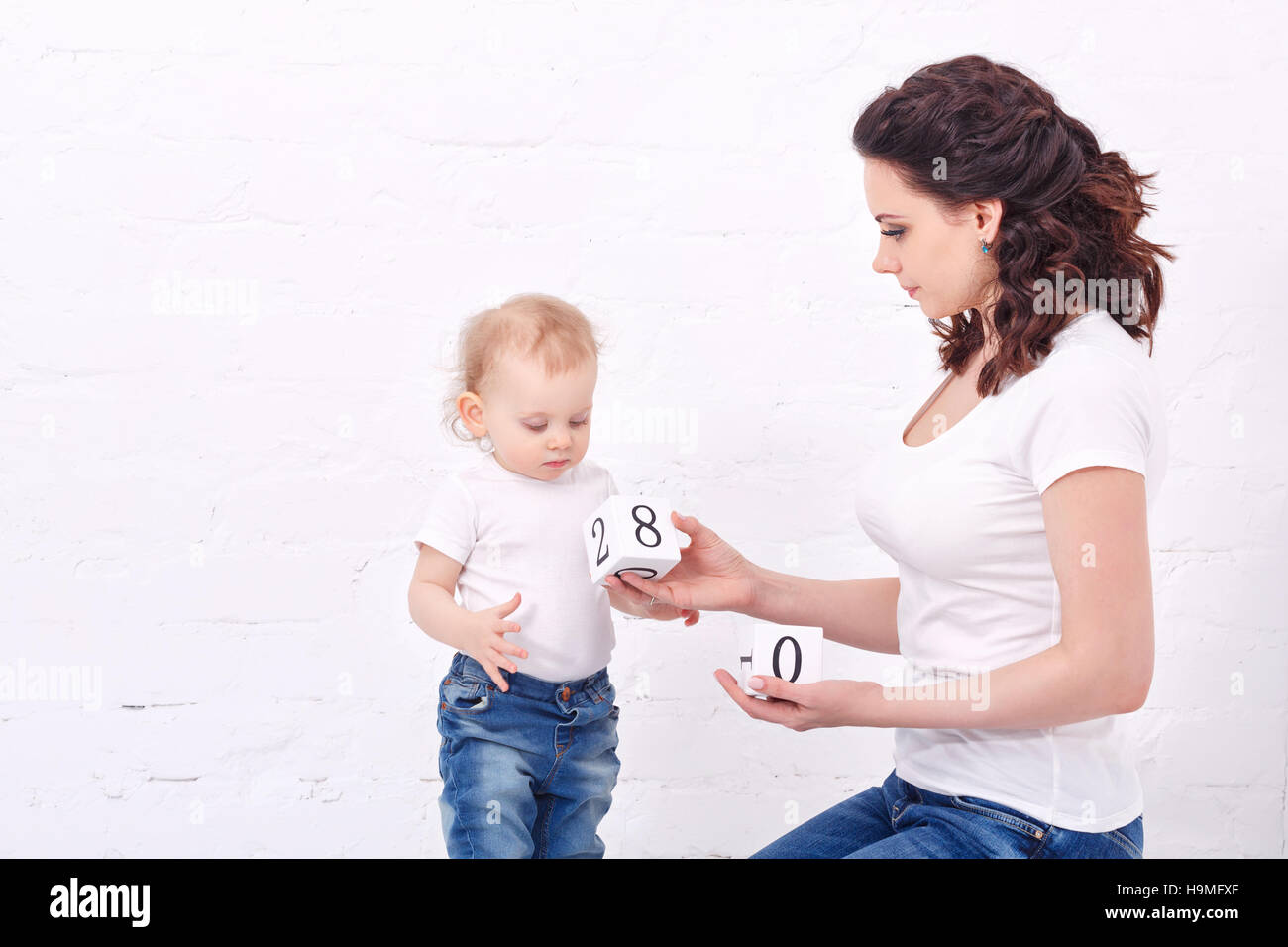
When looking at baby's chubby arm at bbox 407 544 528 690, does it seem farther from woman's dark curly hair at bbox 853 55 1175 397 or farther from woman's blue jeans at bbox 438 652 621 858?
woman's dark curly hair at bbox 853 55 1175 397

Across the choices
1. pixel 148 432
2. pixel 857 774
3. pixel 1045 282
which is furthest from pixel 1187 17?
pixel 148 432

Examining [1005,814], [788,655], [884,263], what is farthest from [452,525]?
[1005,814]

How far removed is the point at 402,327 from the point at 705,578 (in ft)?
2.59

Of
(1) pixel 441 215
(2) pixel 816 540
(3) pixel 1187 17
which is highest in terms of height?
(3) pixel 1187 17

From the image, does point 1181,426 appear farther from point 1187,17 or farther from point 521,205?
point 521,205

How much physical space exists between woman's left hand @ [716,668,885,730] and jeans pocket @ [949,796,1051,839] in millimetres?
148

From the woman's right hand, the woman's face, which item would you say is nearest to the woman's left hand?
the woman's right hand

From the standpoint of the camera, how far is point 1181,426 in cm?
218

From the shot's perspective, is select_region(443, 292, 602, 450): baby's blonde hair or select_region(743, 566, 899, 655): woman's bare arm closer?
select_region(443, 292, 602, 450): baby's blonde hair

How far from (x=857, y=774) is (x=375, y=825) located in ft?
3.20

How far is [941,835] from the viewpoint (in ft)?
4.49

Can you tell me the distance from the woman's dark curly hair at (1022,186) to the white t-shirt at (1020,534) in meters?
0.06

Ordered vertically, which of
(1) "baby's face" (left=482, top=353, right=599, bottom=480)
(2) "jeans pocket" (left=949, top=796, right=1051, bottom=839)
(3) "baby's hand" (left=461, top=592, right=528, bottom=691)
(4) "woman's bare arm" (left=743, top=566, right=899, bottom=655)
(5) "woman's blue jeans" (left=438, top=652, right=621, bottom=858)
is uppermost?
(1) "baby's face" (left=482, top=353, right=599, bottom=480)

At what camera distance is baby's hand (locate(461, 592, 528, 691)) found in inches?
59.3
